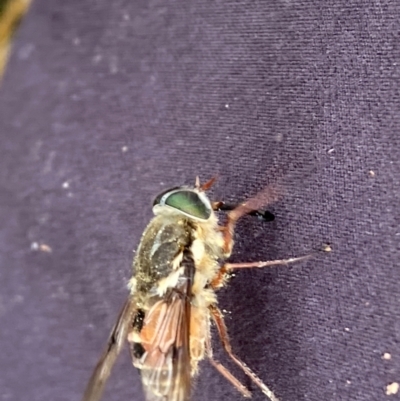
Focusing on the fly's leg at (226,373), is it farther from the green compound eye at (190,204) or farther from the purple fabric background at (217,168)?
the green compound eye at (190,204)

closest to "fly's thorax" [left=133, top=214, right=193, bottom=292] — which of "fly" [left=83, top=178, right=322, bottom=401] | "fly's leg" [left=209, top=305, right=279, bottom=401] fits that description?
"fly" [left=83, top=178, right=322, bottom=401]

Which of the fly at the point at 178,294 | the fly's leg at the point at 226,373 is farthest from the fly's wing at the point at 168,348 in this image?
the fly's leg at the point at 226,373

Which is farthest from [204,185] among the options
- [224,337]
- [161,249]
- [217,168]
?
[224,337]

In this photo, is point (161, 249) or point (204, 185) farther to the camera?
point (204, 185)

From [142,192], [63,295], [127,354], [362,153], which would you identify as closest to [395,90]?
[362,153]

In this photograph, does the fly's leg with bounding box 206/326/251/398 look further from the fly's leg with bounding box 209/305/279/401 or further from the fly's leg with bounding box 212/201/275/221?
the fly's leg with bounding box 212/201/275/221

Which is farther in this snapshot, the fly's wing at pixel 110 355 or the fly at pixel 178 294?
the fly's wing at pixel 110 355

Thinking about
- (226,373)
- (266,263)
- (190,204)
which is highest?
(190,204)

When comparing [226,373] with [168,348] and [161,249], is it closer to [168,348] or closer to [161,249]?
[168,348]
